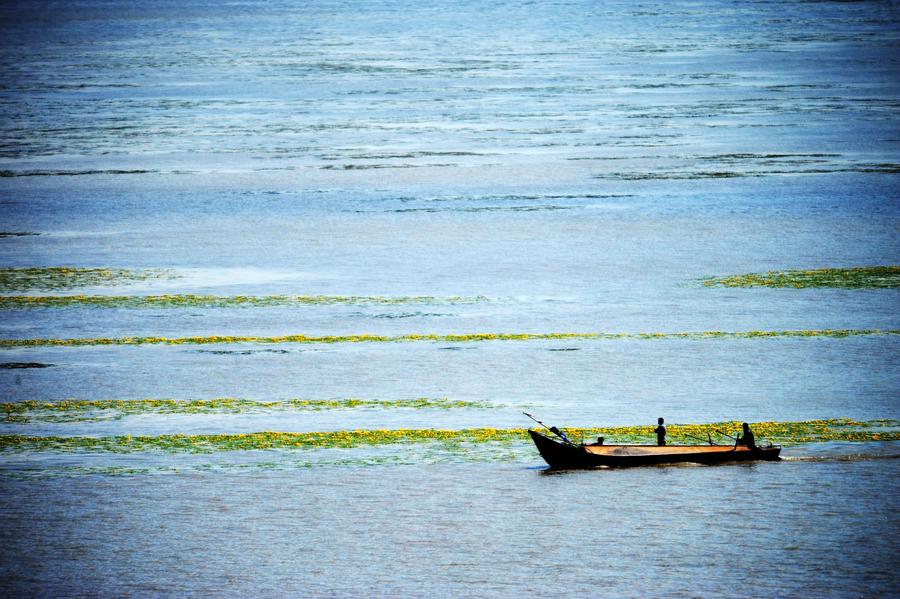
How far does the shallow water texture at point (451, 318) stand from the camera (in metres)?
24.3

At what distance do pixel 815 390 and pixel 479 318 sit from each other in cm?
1169

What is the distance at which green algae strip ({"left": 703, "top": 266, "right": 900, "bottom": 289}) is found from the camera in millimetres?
44438

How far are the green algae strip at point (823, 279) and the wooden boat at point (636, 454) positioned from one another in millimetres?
17410

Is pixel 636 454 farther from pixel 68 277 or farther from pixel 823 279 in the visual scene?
pixel 68 277

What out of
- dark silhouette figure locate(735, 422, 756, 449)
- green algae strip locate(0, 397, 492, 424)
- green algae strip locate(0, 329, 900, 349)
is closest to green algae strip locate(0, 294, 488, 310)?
green algae strip locate(0, 329, 900, 349)

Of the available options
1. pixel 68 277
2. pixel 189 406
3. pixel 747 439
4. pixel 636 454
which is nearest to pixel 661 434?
pixel 636 454

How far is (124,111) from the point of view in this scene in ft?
303

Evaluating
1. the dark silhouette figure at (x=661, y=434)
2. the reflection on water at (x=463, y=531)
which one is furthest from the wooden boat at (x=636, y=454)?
the reflection on water at (x=463, y=531)

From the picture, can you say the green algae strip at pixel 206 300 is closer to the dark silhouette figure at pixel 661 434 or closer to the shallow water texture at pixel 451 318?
the shallow water texture at pixel 451 318

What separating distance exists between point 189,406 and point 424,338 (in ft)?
28.8

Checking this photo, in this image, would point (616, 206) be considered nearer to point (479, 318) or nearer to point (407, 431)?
point (479, 318)

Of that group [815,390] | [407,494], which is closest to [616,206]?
[815,390]

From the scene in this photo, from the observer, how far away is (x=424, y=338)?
39438 millimetres

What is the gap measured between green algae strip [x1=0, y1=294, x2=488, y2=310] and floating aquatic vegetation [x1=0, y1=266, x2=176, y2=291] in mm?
1540
